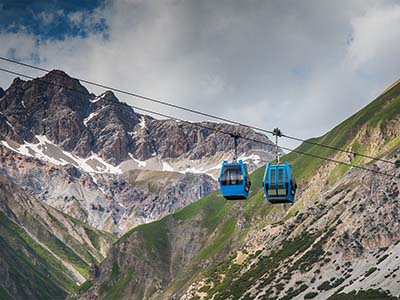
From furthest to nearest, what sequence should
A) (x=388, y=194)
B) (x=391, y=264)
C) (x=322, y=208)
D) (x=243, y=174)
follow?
(x=322, y=208)
(x=388, y=194)
(x=391, y=264)
(x=243, y=174)

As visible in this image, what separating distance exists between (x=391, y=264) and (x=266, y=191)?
84602 millimetres

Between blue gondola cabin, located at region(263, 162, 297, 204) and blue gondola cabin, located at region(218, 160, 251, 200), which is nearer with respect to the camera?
blue gondola cabin, located at region(218, 160, 251, 200)

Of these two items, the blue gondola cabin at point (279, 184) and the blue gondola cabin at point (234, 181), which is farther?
the blue gondola cabin at point (279, 184)

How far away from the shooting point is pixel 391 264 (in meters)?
132

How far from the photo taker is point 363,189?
570 feet

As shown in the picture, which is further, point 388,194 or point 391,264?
point 388,194

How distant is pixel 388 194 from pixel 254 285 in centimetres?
4035

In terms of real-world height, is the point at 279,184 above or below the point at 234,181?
below

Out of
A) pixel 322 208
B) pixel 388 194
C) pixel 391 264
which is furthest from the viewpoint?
pixel 322 208

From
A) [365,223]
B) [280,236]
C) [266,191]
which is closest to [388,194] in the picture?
[365,223]

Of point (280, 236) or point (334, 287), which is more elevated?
point (280, 236)

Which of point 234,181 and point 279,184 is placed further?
point 279,184

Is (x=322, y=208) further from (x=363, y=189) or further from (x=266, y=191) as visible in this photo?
(x=266, y=191)

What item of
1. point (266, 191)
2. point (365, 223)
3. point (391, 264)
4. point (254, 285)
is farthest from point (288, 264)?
point (266, 191)
